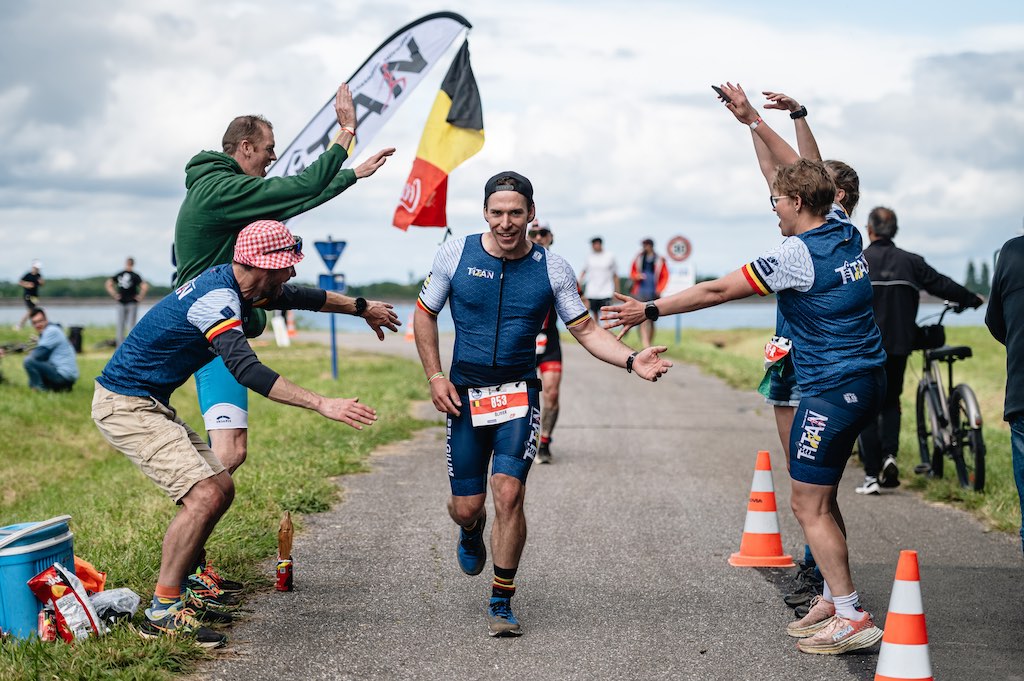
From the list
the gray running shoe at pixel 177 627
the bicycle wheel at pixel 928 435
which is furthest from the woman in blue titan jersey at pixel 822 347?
the bicycle wheel at pixel 928 435

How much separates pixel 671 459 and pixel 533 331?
6.08 m

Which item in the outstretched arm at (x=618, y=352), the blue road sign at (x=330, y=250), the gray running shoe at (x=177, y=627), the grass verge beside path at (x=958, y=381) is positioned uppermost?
the blue road sign at (x=330, y=250)

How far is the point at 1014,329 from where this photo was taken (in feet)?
19.5

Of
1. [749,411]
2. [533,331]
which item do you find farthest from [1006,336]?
[749,411]

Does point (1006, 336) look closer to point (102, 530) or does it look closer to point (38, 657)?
point (38, 657)

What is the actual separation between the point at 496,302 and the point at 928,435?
20.5 feet

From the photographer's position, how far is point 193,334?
18.4 ft

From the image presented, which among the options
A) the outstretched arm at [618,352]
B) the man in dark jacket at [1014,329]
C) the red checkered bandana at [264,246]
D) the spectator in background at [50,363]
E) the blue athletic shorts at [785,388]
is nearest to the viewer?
the red checkered bandana at [264,246]

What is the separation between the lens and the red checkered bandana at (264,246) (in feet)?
18.3

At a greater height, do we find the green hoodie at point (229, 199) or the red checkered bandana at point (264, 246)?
the green hoodie at point (229, 199)

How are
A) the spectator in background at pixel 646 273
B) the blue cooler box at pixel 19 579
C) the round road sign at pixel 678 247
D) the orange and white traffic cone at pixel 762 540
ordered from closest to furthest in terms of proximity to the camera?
the blue cooler box at pixel 19 579 → the orange and white traffic cone at pixel 762 540 → the spectator in background at pixel 646 273 → the round road sign at pixel 678 247

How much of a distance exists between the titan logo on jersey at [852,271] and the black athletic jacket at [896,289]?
454 cm

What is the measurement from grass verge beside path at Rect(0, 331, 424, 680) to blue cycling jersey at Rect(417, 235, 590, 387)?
6.13 ft

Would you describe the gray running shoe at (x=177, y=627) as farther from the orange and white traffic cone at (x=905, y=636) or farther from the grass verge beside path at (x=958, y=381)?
the grass verge beside path at (x=958, y=381)
